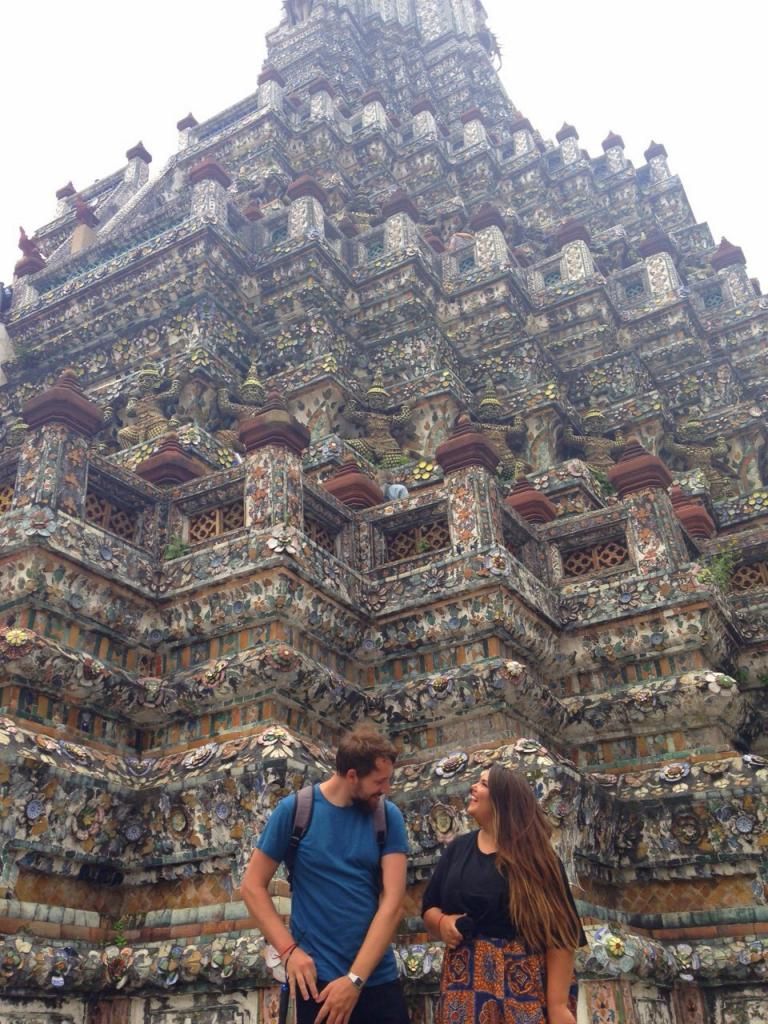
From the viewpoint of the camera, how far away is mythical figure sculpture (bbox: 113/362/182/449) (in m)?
12.6

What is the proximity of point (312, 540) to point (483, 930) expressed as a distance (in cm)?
507

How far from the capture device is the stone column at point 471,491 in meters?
8.88

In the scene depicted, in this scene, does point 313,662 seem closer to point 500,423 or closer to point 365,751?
point 365,751

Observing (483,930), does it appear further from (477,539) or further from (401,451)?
(401,451)

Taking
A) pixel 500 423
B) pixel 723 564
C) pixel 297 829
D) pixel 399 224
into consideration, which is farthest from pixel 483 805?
pixel 399 224

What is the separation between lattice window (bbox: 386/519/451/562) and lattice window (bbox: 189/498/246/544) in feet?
5.50

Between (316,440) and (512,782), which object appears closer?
(512,782)

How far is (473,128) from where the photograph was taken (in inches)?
1259

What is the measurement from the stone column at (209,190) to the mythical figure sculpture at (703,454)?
922 centimetres

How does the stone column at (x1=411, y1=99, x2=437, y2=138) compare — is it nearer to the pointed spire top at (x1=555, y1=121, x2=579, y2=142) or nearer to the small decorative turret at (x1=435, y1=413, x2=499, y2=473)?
the pointed spire top at (x1=555, y1=121, x2=579, y2=142)

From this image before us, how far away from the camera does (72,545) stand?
310 inches

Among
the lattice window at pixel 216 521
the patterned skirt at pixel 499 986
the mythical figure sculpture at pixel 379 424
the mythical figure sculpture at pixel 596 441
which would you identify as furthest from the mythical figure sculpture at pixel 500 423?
the patterned skirt at pixel 499 986

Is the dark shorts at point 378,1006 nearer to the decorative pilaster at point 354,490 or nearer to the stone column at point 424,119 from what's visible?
the decorative pilaster at point 354,490

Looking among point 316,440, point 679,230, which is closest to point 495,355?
point 316,440
